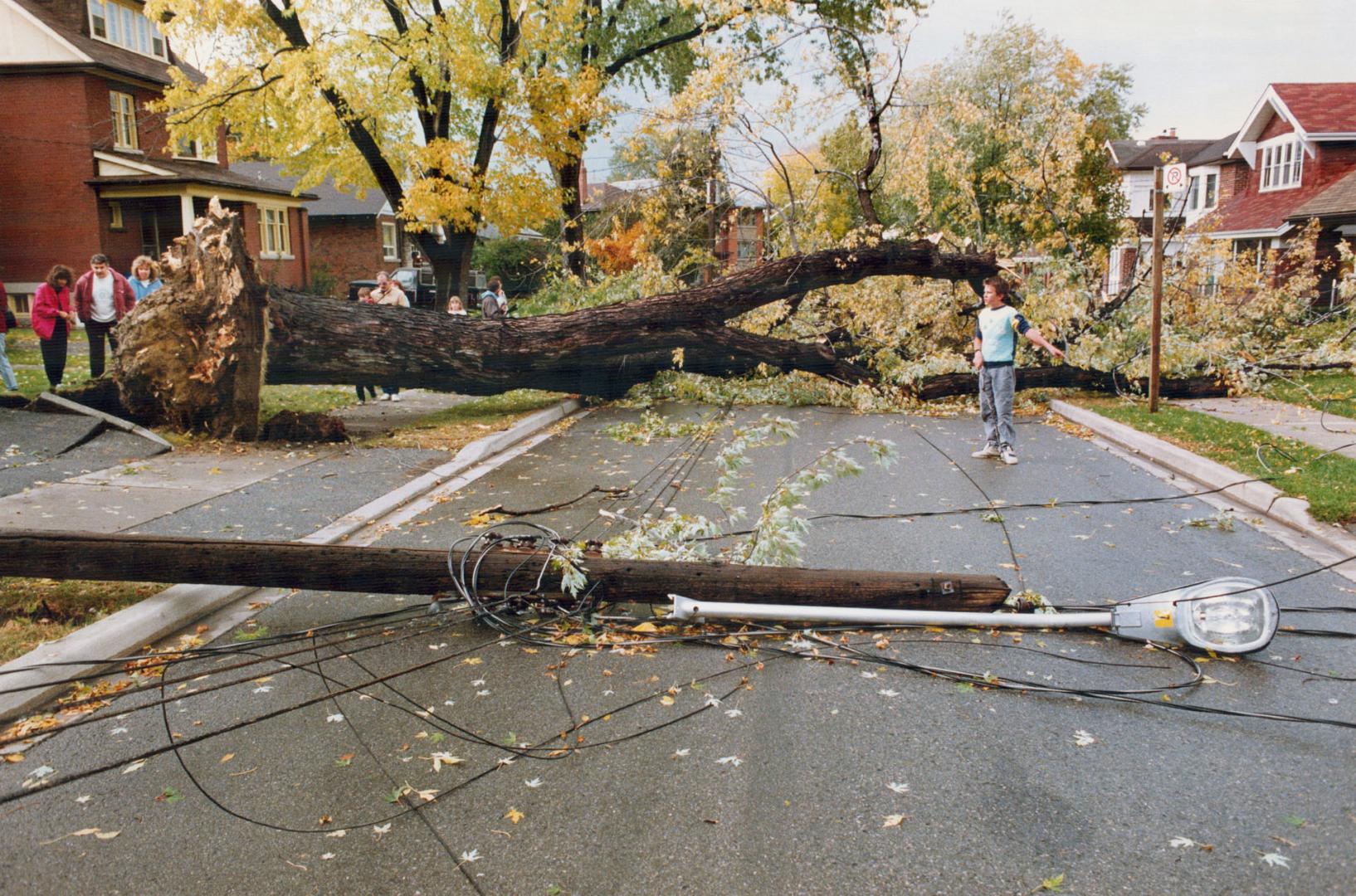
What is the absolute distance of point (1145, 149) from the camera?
56.8 metres

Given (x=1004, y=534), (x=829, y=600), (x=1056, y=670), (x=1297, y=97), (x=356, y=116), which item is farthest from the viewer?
(x=1297, y=97)

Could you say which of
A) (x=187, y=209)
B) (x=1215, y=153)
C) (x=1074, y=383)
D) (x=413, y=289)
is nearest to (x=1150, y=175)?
(x=1215, y=153)

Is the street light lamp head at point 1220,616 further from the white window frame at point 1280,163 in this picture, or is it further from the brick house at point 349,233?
the brick house at point 349,233

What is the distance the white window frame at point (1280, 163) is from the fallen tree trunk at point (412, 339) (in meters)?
26.0

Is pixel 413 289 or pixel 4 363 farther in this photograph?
pixel 413 289

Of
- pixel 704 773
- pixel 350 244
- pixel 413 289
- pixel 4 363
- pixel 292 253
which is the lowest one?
pixel 704 773

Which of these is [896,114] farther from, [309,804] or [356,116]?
[309,804]

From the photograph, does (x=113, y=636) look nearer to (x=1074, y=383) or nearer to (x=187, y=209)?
(x=1074, y=383)

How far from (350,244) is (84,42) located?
17.6 m

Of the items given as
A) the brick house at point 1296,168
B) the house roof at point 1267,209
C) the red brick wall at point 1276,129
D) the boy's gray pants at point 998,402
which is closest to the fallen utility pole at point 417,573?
the boy's gray pants at point 998,402

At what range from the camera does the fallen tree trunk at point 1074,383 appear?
15.0m

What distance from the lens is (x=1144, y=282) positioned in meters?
15.9

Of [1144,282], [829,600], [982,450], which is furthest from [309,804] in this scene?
[1144,282]

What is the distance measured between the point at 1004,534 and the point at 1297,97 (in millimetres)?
35260
